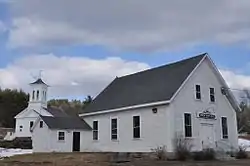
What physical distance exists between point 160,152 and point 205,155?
10.0 feet

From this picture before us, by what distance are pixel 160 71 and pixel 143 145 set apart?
6934 millimetres

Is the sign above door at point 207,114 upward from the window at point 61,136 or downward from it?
upward

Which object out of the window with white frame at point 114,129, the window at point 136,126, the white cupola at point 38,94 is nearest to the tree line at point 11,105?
the white cupola at point 38,94

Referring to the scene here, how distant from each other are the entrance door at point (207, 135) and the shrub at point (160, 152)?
3287mm

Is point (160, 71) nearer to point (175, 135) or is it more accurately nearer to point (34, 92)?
point (175, 135)

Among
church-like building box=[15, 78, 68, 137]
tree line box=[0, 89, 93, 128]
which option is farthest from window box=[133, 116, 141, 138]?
tree line box=[0, 89, 93, 128]

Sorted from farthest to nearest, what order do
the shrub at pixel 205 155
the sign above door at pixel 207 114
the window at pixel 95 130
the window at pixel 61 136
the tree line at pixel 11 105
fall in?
the tree line at pixel 11 105, the window at pixel 95 130, the window at pixel 61 136, the sign above door at pixel 207 114, the shrub at pixel 205 155

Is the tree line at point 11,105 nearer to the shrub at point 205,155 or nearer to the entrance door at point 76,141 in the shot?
the entrance door at point 76,141

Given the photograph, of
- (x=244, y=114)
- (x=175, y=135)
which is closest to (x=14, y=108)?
(x=244, y=114)

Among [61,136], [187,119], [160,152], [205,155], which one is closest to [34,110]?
[61,136]

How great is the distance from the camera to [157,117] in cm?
2708

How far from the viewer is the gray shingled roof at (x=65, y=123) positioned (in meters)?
32.9

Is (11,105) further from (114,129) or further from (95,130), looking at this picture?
(114,129)

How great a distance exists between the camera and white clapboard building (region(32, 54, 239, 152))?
27.0m
